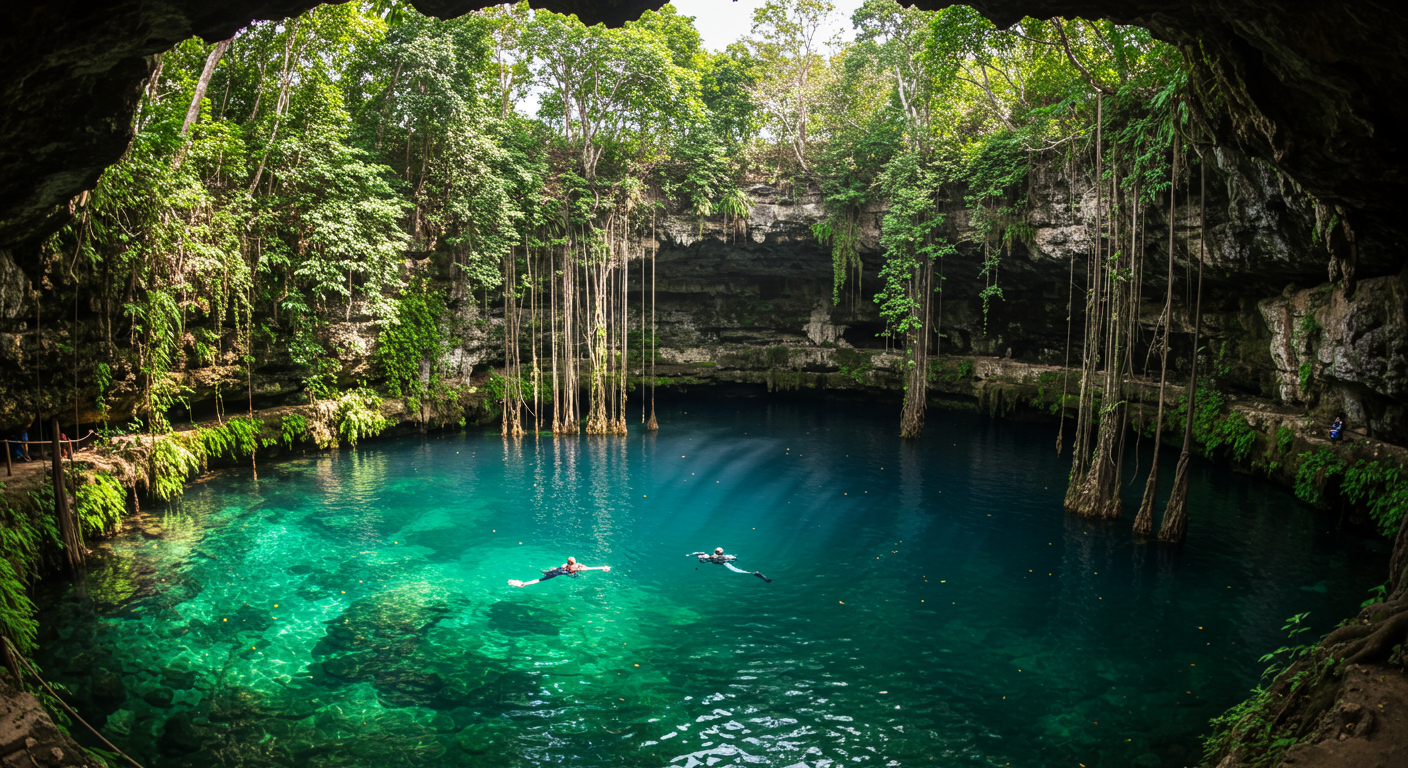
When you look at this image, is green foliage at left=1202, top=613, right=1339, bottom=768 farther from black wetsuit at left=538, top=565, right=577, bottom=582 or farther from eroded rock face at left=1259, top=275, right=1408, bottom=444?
black wetsuit at left=538, top=565, right=577, bottom=582

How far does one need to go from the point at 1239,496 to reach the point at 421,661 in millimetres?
14479

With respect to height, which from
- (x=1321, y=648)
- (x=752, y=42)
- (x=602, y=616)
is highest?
(x=752, y=42)

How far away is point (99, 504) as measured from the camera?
10.3 m

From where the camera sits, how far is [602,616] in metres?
8.57

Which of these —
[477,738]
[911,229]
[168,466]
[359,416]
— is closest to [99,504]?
[168,466]

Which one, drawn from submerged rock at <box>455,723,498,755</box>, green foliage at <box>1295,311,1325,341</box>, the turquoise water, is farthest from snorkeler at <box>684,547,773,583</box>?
green foliage at <box>1295,311,1325,341</box>

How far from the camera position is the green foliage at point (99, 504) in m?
10.0

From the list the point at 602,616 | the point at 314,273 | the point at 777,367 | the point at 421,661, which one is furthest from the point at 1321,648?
the point at 777,367

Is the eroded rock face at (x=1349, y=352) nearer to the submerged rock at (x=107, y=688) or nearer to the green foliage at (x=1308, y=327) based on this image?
the green foliage at (x=1308, y=327)

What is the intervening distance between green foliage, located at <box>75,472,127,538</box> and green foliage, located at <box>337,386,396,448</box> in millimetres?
6389

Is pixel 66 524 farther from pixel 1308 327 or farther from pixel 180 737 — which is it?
pixel 1308 327

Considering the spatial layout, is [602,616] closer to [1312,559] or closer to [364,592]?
[364,592]

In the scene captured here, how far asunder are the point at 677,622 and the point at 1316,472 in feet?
37.3

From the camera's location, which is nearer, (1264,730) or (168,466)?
(1264,730)
